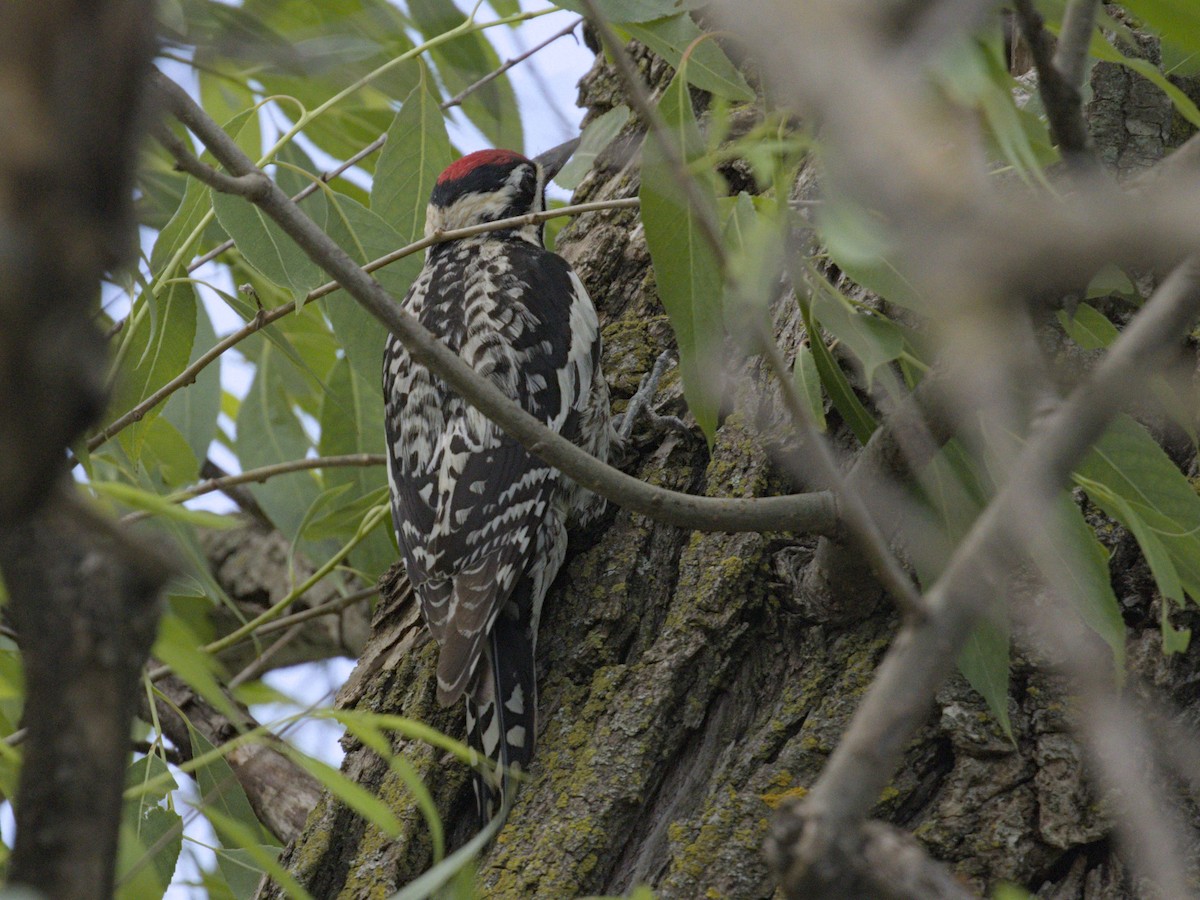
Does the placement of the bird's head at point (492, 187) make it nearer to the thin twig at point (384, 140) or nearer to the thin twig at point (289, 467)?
the thin twig at point (384, 140)

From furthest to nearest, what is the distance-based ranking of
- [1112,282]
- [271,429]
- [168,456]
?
[271,429] < [168,456] < [1112,282]

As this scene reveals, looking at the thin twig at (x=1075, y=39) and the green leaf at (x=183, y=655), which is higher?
the thin twig at (x=1075, y=39)

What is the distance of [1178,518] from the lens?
1.75 metres

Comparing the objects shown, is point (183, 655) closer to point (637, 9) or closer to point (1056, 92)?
point (1056, 92)

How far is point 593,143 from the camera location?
2.85 m

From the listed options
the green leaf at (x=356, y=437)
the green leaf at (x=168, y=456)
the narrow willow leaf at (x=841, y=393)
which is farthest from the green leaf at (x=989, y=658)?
the green leaf at (x=168, y=456)

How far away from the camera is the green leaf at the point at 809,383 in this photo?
1897 mm

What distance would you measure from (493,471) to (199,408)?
0.87 meters

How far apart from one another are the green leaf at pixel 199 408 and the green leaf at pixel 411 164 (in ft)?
2.91

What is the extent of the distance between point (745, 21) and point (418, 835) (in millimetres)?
1591

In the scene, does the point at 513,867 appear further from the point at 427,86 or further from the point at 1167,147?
the point at 1167,147

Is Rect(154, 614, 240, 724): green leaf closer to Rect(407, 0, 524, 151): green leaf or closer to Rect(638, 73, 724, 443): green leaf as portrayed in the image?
Rect(638, 73, 724, 443): green leaf

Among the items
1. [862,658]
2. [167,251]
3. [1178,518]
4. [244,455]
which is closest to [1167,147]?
[1178,518]

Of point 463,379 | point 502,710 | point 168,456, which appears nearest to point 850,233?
point 463,379
